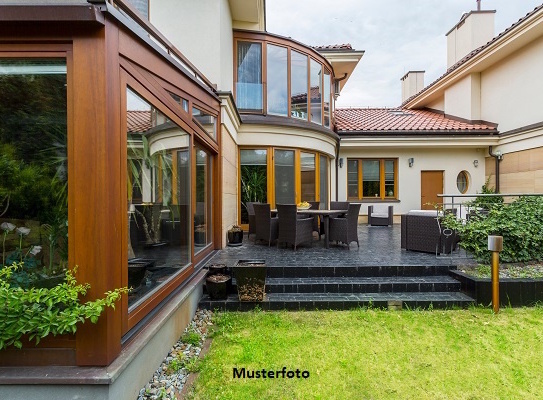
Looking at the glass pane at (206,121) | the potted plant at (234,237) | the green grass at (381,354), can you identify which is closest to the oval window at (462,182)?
the green grass at (381,354)

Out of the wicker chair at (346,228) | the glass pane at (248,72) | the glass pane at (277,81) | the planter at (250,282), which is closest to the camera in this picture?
the planter at (250,282)

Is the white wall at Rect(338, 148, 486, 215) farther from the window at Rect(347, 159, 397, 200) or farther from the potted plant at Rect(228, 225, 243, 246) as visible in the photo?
the potted plant at Rect(228, 225, 243, 246)

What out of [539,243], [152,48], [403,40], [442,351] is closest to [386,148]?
[539,243]

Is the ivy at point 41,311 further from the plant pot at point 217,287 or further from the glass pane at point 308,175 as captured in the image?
the glass pane at point 308,175

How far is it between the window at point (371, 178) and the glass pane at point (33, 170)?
996 centimetres

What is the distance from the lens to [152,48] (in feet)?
8.48

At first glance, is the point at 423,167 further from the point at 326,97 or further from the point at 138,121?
the point at 138,121

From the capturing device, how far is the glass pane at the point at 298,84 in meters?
8.05

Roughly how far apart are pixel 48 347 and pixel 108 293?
22.3 inches

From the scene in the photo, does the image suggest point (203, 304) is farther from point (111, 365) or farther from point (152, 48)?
point (152, 48)

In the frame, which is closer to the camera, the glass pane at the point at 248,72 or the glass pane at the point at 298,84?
the glass pane at the point at 248,72

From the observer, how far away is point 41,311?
5.91ft

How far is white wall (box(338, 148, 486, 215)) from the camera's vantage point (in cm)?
1062

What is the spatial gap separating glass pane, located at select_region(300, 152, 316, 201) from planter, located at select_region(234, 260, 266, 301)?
4847 mm
